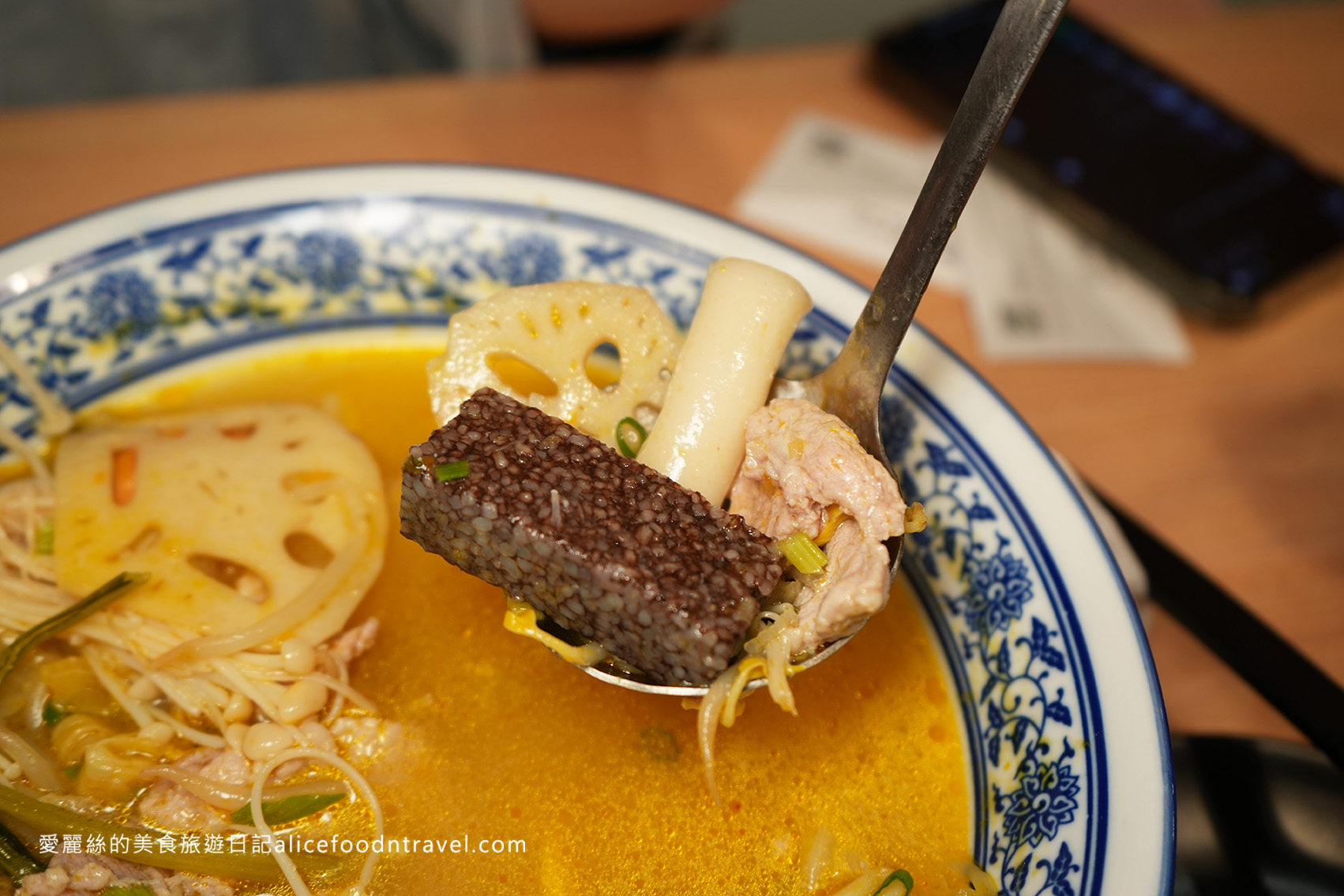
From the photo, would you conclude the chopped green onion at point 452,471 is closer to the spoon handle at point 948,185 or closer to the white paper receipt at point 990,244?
the spoon handle at point 948,185

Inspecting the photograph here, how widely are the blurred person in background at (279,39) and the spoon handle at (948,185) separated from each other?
2000mm

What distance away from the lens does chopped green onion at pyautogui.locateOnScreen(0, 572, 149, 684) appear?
3.97 ft

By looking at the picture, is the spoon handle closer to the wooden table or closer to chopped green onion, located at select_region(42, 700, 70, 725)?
the wooden table

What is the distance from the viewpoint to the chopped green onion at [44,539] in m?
1.36

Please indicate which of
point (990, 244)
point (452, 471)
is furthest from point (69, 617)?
point (990, 244)

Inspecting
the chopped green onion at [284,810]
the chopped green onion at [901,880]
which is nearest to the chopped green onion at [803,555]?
the chopped green onion at [901,880]

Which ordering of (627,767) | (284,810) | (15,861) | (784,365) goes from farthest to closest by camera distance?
(784,365) < (627,767) < (284,810) < (15,861)

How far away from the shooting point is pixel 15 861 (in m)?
1.08

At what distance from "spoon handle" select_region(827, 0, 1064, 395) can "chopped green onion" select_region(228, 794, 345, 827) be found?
922 millimetres

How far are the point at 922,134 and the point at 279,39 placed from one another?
A: 2.32 meters

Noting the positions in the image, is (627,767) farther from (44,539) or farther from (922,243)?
(44,539)

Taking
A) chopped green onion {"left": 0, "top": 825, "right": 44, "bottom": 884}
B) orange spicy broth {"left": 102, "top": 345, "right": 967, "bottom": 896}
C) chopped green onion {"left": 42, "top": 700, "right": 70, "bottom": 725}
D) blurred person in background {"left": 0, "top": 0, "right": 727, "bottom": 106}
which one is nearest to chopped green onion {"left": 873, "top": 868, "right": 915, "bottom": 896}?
orange spicy broth {"left": 102, "top": 345, "right": 967, "bottom": 896}

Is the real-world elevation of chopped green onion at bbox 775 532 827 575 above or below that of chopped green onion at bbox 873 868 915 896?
above

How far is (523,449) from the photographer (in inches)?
44.8
